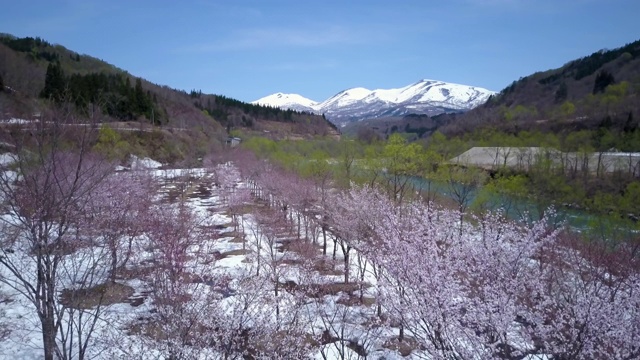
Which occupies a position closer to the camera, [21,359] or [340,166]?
[21,359]

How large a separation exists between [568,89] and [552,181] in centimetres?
8470

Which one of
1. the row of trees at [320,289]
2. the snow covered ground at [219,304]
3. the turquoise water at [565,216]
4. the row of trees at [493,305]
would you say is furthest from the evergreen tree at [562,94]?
the row of trees at [493,305]

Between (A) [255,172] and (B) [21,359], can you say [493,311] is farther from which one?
(A) [255,172]

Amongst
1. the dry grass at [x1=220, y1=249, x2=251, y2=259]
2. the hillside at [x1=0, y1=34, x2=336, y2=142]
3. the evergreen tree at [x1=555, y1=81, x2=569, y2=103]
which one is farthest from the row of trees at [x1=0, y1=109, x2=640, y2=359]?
the evergreen tree at [x1=555, y1=81, x2=569, y2=103]

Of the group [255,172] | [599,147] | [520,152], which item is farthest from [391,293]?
[599,147]

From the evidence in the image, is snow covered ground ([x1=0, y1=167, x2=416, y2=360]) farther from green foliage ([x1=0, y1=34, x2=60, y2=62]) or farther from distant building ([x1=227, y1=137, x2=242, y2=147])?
green foliage ([x1=0, y1=34, x2=60, y2=62])

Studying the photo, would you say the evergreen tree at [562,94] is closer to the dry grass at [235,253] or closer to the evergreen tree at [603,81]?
the evergreen tree at [603,81]

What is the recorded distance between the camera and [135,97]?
6462 cm

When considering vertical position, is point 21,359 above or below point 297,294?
below

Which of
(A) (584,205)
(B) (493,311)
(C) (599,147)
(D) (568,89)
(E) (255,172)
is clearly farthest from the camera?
(D) (568,89)

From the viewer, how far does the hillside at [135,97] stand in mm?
54500

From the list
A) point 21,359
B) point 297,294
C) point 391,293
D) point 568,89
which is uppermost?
point 568,89

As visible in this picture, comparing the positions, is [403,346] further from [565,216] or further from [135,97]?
[135,97]

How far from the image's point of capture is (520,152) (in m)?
46.3
